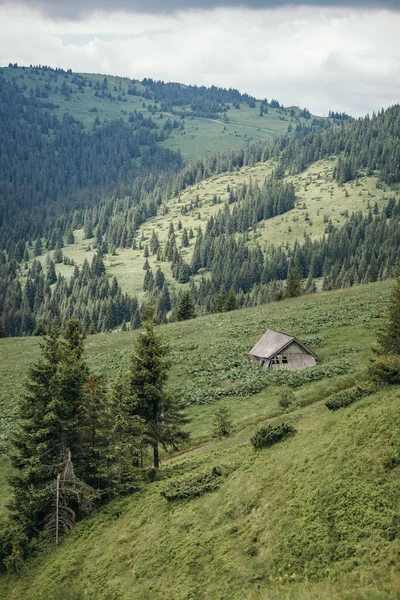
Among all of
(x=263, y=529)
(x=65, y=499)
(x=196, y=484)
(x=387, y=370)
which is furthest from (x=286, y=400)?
(x=263, y=529)

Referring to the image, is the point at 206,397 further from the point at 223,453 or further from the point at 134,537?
the point at 134,537

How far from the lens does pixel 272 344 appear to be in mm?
59750

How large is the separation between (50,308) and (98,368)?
136 meters

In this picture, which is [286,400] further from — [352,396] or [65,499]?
[65,499]

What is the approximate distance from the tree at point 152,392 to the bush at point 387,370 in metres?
13.6

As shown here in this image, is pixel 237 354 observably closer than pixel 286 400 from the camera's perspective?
No

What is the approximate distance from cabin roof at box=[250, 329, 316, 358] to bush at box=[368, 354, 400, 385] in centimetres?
2804

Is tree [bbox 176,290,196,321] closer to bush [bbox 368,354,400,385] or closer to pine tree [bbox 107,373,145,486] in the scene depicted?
pine tree [bbox 107,373,145,486]

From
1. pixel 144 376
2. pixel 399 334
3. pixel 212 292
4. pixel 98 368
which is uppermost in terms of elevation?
pixel 399 334

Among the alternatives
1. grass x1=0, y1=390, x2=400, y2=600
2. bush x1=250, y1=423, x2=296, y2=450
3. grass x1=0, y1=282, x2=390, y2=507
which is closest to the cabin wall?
grass x1=0, y1=282, x2=390, y2=507

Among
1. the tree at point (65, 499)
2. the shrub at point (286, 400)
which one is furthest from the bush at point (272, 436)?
the shrub at point (286, 400)

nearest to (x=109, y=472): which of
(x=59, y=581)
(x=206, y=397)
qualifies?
(x=59, y=581)

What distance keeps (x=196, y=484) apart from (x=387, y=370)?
12255mm

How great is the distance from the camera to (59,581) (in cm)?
2530
